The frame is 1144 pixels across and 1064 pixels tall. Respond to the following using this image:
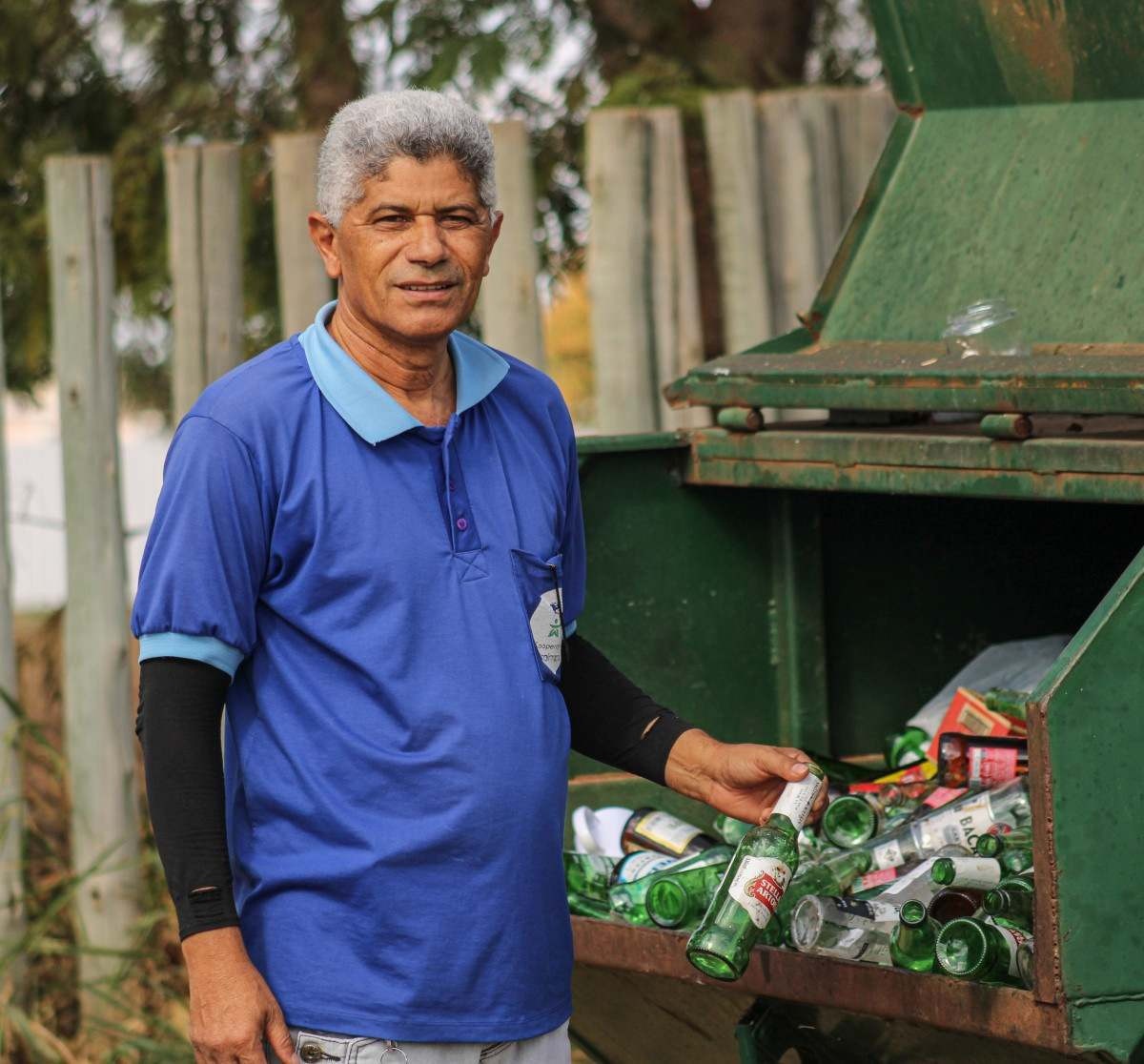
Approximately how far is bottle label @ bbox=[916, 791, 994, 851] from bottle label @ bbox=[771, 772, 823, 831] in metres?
0.52

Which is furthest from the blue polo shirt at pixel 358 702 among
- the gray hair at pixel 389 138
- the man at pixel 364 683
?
the gray hair at pixel 389 138

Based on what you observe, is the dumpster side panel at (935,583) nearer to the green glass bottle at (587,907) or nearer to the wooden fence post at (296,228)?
the green glass bottle at (587,907)

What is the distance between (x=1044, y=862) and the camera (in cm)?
236

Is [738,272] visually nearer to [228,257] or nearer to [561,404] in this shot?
[228,257]

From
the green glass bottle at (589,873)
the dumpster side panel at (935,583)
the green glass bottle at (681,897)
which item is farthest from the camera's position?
the dumpster side panel at (935,583)

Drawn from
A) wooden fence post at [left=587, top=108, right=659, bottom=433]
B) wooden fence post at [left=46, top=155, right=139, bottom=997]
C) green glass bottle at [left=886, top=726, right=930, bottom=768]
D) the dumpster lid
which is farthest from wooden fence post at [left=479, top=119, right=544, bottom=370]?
green glass bottle at [left=886, top=726, right=930, bottom=768]

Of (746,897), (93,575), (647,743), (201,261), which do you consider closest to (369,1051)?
(746,897)

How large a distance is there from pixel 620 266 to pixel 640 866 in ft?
6.75

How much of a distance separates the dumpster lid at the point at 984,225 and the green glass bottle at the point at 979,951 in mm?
789

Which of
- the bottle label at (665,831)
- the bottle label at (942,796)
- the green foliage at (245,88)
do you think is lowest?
the bottle label at (665,831)

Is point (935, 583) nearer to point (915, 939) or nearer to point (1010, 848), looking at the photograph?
point (1010, 848)

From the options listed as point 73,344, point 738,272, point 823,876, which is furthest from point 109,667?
point 823,876

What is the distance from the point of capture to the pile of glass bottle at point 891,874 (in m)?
2.60

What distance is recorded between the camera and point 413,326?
7.81ft
